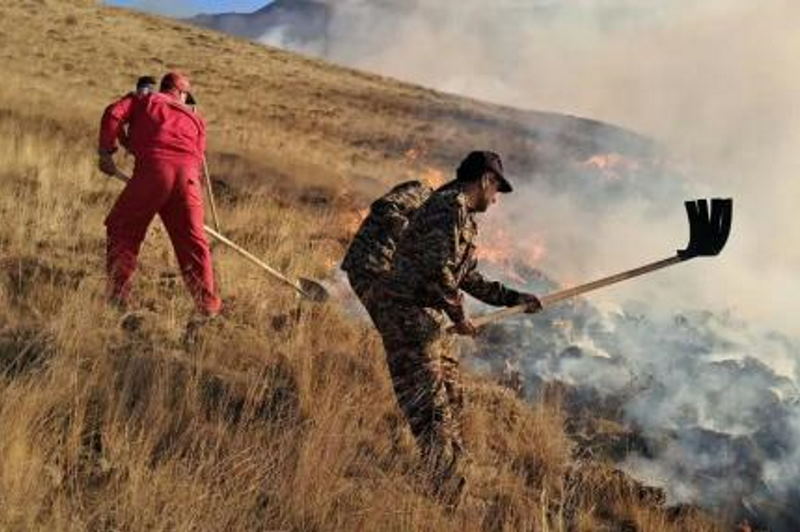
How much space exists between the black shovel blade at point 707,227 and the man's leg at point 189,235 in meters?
2.84

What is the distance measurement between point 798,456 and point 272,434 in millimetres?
3952

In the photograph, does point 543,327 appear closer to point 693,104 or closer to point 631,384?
point 631,384

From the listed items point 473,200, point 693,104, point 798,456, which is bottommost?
point 798,456

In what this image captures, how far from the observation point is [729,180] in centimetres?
1912

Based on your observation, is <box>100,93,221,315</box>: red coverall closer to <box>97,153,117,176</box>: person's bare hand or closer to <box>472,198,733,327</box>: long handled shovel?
<box>97,153,117,176</box>: person's bare hand

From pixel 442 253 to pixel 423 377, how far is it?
64 centimetres

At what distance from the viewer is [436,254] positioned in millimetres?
5086

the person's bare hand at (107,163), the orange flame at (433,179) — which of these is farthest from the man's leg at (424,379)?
the orange flame at (433,179)

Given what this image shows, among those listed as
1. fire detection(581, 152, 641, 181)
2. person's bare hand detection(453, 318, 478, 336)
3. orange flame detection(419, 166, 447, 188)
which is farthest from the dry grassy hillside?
fire detection(581, 152, 641, 181)

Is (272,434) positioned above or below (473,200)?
Result: below

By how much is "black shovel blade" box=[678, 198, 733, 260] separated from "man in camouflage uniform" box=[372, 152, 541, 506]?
1381mm

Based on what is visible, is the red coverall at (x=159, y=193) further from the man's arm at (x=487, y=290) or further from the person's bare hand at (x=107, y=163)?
the man's arm at (x=487, y=290)

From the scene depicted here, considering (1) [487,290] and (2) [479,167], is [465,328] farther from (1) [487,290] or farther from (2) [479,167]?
(2) [479,167]

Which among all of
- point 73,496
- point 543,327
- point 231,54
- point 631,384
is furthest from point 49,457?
point 231,54
